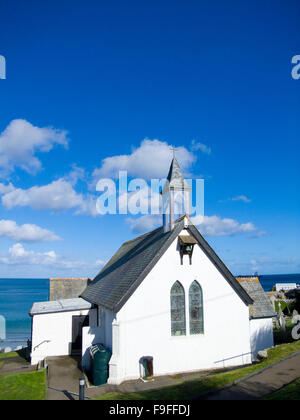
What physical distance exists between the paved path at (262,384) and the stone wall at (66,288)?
1973 cm

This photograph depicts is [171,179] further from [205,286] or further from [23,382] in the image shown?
[23,382]

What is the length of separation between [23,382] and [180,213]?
11718 mm

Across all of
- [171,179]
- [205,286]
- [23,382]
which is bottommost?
[23,382]

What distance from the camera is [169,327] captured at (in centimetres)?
1485

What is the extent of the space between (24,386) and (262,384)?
10.4 m

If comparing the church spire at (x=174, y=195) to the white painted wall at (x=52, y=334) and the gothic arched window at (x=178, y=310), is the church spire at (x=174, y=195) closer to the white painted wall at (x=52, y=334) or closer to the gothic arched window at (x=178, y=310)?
the gothic arched window at (x=178, y=310)

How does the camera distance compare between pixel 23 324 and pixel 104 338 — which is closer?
pixel 104 338

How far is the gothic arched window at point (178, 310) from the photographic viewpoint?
15.1 m

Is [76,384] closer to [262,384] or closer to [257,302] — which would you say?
[262,384]

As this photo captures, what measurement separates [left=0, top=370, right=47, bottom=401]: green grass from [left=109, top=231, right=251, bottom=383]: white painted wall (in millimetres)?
3177
